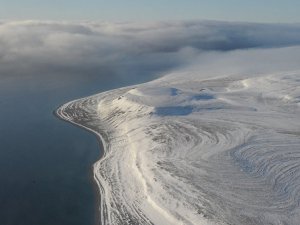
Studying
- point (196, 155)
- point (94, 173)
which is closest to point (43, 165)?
point (94, 173)

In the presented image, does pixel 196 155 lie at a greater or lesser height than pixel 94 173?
greater

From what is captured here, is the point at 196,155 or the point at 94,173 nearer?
the point at 94,173

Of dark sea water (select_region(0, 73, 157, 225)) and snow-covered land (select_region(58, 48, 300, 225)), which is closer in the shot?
snow-covered land (select_region(58, 48, 300, 225))

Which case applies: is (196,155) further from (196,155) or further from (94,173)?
(94,173)

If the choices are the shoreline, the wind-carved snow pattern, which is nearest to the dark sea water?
the shoreline

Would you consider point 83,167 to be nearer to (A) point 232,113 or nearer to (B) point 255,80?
(A) point 232,113

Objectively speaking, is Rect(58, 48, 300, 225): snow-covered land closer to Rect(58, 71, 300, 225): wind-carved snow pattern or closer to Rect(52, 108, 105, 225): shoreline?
Rect(58, 71, 300, 225): wind-carved snow pattern

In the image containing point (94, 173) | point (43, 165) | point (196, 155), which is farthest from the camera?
point (43, 165)

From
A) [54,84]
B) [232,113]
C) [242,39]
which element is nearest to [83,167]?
[232,113]

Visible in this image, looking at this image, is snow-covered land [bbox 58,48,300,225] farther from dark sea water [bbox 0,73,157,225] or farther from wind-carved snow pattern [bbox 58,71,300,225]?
dark sea water [bbox 0,73,157,225]
